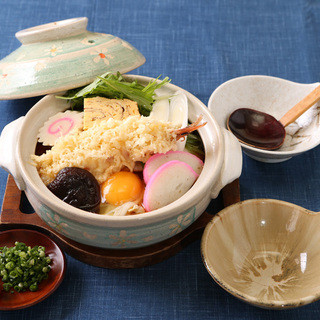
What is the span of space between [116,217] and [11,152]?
542 millimetres

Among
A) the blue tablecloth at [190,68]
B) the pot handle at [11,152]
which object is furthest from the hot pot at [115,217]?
the blue tablecloth at [190,68]

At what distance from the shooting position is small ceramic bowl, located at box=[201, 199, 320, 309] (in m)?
1.72

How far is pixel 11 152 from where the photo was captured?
1.81m

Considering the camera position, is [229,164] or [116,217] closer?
[116,217]

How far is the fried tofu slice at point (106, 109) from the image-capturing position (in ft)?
6.45

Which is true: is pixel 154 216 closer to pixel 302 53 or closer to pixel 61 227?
pixel 61 227

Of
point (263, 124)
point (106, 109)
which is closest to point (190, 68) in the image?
point (263, 124)

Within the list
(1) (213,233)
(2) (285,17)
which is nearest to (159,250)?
(1) (213,233)

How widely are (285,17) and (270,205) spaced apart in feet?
5.87

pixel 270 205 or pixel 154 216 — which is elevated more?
pixel 154 216

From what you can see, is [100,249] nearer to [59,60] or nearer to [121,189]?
[121,189]

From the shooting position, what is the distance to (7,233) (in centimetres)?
187

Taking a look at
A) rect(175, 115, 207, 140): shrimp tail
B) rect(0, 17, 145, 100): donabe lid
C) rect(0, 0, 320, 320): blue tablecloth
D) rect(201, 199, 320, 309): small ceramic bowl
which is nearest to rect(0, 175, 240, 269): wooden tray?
rect(0, 0, 320, 320): blue tablecloth

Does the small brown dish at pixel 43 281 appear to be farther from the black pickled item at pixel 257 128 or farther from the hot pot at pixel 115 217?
the black pickled item at pixel 257 128
